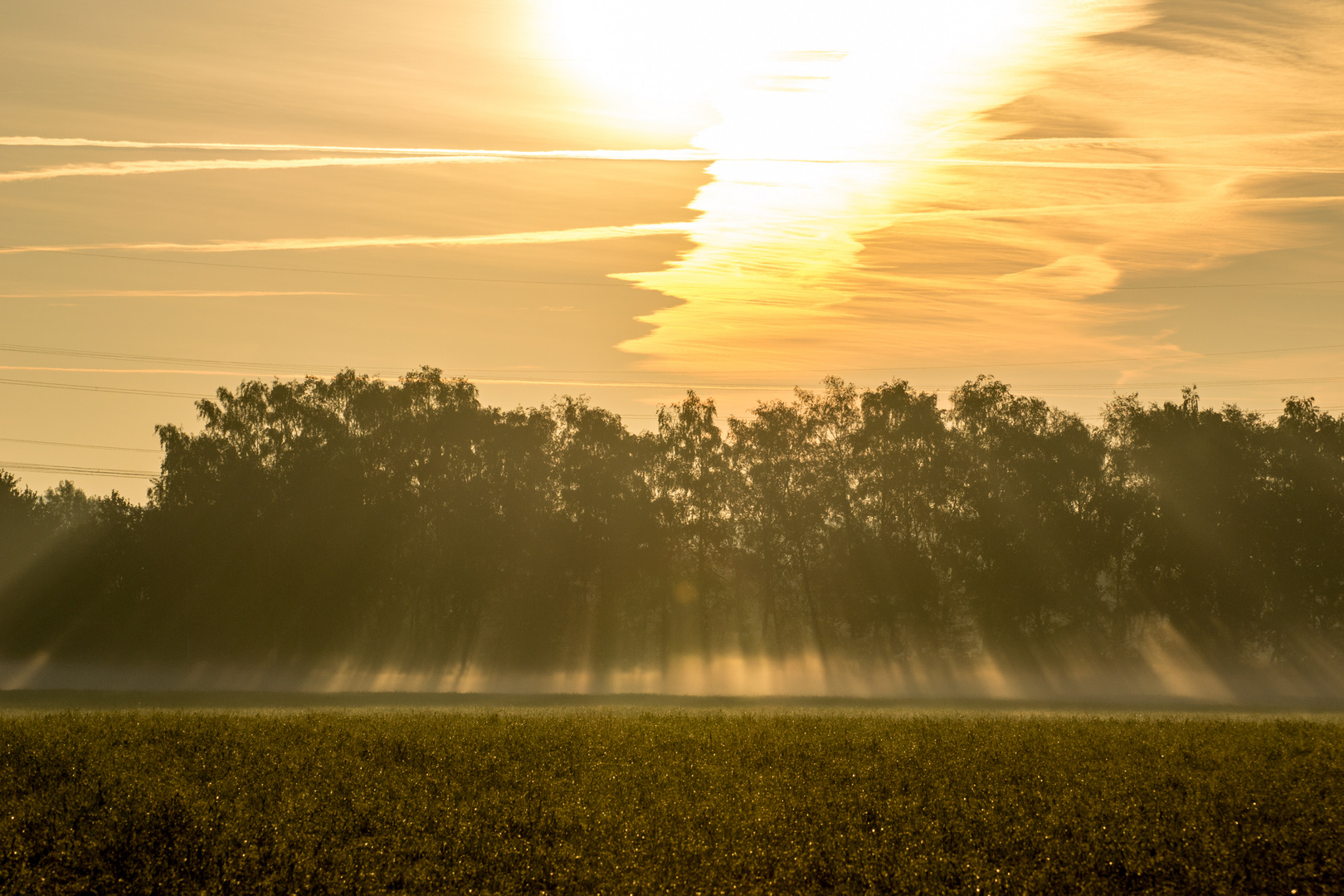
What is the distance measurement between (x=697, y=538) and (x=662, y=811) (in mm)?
66056

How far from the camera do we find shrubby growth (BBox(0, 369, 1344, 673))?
268ft

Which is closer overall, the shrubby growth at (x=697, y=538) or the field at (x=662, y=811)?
the field at (x=662, y=811)

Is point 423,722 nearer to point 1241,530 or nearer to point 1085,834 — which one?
point 1085,834

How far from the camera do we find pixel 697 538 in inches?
3442

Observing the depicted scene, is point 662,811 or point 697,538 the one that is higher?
point 697,538

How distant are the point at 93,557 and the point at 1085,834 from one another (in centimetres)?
8318

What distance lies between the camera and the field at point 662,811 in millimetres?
17500

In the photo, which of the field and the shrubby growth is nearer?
the field

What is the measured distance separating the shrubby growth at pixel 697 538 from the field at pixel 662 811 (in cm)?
5147

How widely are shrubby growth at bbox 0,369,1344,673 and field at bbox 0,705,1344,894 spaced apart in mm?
51467

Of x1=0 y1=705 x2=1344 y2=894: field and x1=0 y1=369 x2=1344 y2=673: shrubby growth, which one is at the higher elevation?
x1=0 y1=369 x2=1344 y2=673: shrubby growth

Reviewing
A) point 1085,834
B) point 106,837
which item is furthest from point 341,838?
point 1085,834

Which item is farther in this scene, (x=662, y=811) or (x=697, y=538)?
(x=697, y=538)

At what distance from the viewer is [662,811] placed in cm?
2142
